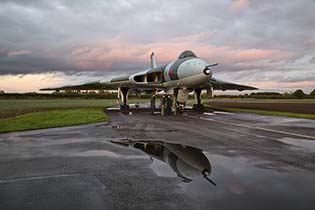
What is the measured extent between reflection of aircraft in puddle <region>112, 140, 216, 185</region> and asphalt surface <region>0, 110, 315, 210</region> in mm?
19

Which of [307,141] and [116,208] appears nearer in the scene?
[116,208]

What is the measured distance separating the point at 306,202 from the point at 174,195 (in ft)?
6.03

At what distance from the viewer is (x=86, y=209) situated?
3.52 meters

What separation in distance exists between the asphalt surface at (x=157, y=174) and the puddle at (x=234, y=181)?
0.5 inches

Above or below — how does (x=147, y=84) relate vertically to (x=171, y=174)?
above

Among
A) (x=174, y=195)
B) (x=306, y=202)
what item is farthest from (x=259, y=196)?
(x=174, y=195)

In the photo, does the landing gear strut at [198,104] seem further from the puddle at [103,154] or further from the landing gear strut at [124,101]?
the puddle at [103,154]

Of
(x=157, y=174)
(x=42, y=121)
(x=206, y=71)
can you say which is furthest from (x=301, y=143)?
(x=42, y=121)

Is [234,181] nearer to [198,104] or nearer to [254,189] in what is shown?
[254,189]

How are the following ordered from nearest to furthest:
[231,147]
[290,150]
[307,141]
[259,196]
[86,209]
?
[86,209] < [259,196] < [290,150] < [231,147] < [307,141]

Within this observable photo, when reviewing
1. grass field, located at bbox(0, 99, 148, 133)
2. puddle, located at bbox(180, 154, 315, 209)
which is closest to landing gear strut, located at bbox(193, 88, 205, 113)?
grass field, located at bbox(0, 99, 148, 133)

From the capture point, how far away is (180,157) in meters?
6.43

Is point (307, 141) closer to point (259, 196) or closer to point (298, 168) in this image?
point (298, 168)

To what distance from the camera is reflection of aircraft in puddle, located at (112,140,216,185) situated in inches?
204
